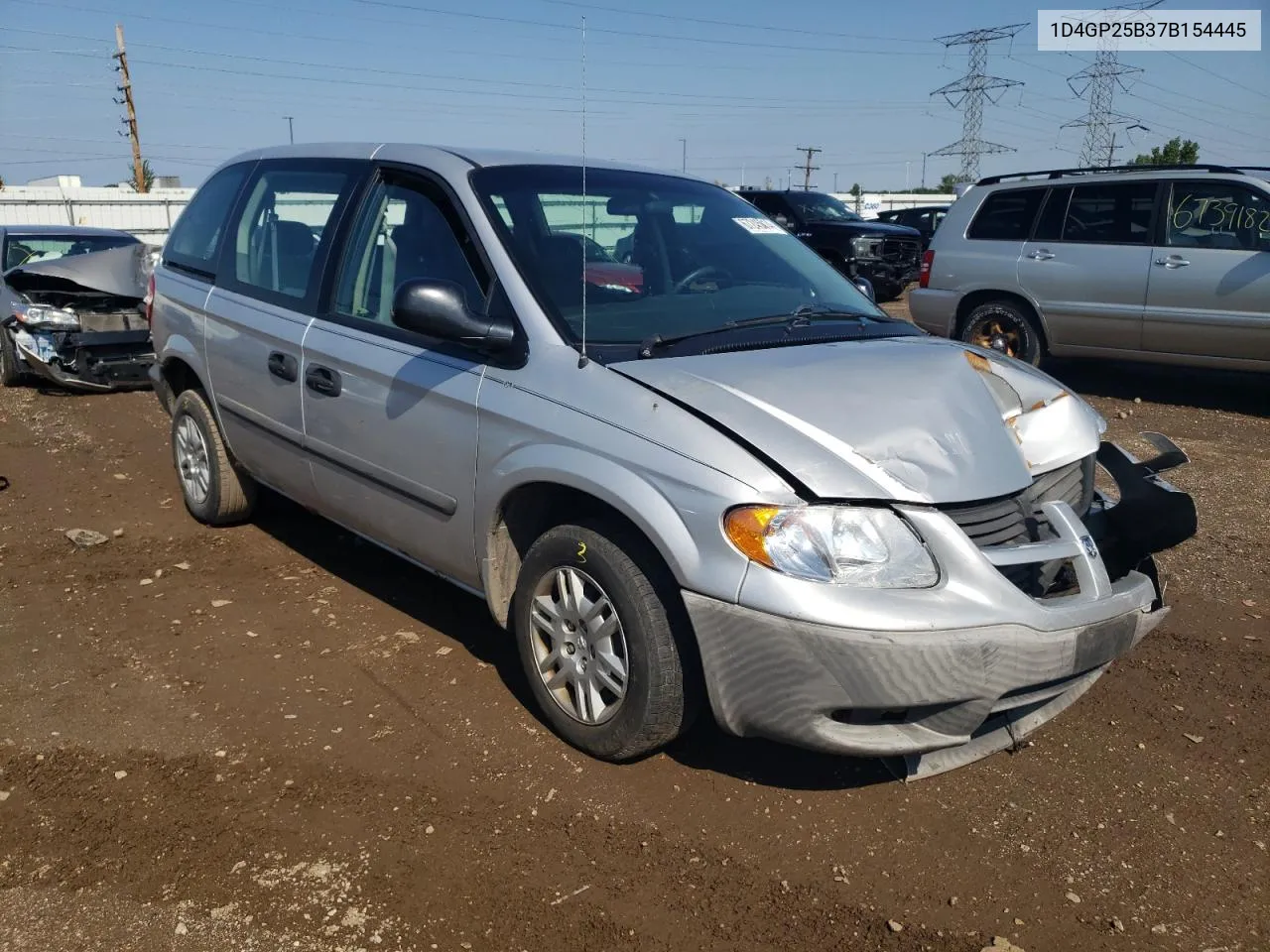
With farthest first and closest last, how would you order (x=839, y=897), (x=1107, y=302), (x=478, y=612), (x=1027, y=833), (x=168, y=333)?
1. (x=1107, y=302)
2. (x=168, y=333)
3. (x=478, y=612)
4. (x=1027, y=833)
5. (x=839, y=897)

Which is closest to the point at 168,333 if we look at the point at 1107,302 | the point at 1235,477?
the point at 1235,477

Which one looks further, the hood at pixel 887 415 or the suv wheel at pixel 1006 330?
the suv wheel at pixel 1006 330

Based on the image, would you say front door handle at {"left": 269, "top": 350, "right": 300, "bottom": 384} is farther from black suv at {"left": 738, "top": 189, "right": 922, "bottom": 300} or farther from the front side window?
black suv at {"left": 738, "top": 189, "right": 922, "bottom": 300}

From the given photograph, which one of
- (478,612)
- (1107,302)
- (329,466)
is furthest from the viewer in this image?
(1107,302)

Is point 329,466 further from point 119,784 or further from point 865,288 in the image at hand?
point 865,288

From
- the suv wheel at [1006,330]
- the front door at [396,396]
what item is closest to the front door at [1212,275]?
the suv wheel at [1006,330]

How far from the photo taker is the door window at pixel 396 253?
3.77 meters

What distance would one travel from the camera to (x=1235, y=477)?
21.9 ft

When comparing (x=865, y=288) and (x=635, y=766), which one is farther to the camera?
(x=865, y=288)

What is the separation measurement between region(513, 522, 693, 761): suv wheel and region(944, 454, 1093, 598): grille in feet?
2.74

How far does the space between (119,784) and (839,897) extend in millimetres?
2105

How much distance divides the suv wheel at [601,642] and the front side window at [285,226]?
5.95ft

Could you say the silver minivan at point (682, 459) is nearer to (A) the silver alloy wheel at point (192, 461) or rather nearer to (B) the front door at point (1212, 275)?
(A) the silver alloy wheel at point (192, 461)

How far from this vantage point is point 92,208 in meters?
Answer: 28.7
